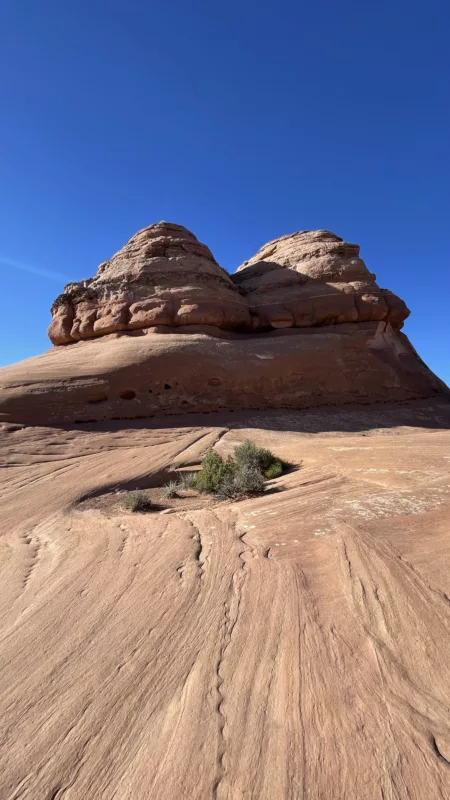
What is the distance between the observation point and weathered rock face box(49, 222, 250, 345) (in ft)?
63.5

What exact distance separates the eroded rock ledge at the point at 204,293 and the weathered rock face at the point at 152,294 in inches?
2.1

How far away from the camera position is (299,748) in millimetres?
1894

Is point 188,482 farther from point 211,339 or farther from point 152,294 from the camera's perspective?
point 152,294

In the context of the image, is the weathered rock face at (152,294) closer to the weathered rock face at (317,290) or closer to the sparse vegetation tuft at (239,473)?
the weathered rock face at (317,290)

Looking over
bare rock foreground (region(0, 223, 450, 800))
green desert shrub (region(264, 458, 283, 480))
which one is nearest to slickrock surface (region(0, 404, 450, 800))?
bare rock foreground (region(0, 223, 450, 800))

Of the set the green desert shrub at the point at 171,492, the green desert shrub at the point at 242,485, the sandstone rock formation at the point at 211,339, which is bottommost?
the green desert shrub at the point at 171,492

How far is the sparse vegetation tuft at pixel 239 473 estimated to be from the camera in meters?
7.20

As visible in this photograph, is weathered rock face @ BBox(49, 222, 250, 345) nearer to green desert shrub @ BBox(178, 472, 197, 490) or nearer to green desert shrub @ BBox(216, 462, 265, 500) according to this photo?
green desert shrub @ BBox(178, 472, 197, 490)

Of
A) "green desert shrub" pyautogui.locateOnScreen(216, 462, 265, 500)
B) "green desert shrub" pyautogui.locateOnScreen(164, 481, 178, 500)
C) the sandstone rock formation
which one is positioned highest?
the sandstone rock formation

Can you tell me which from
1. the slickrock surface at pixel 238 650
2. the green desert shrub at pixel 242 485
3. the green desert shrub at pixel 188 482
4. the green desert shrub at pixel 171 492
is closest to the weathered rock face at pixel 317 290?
the green desert shrub at pixel 188 482

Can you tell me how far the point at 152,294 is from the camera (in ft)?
64.7

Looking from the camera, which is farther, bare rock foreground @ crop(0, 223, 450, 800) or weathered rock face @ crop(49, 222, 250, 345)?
weathered rock face @ crop(49, 222, 250, 345)

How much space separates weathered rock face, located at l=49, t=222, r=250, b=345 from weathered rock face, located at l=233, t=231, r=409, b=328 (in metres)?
2.05

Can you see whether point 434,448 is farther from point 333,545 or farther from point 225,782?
point 225,782
